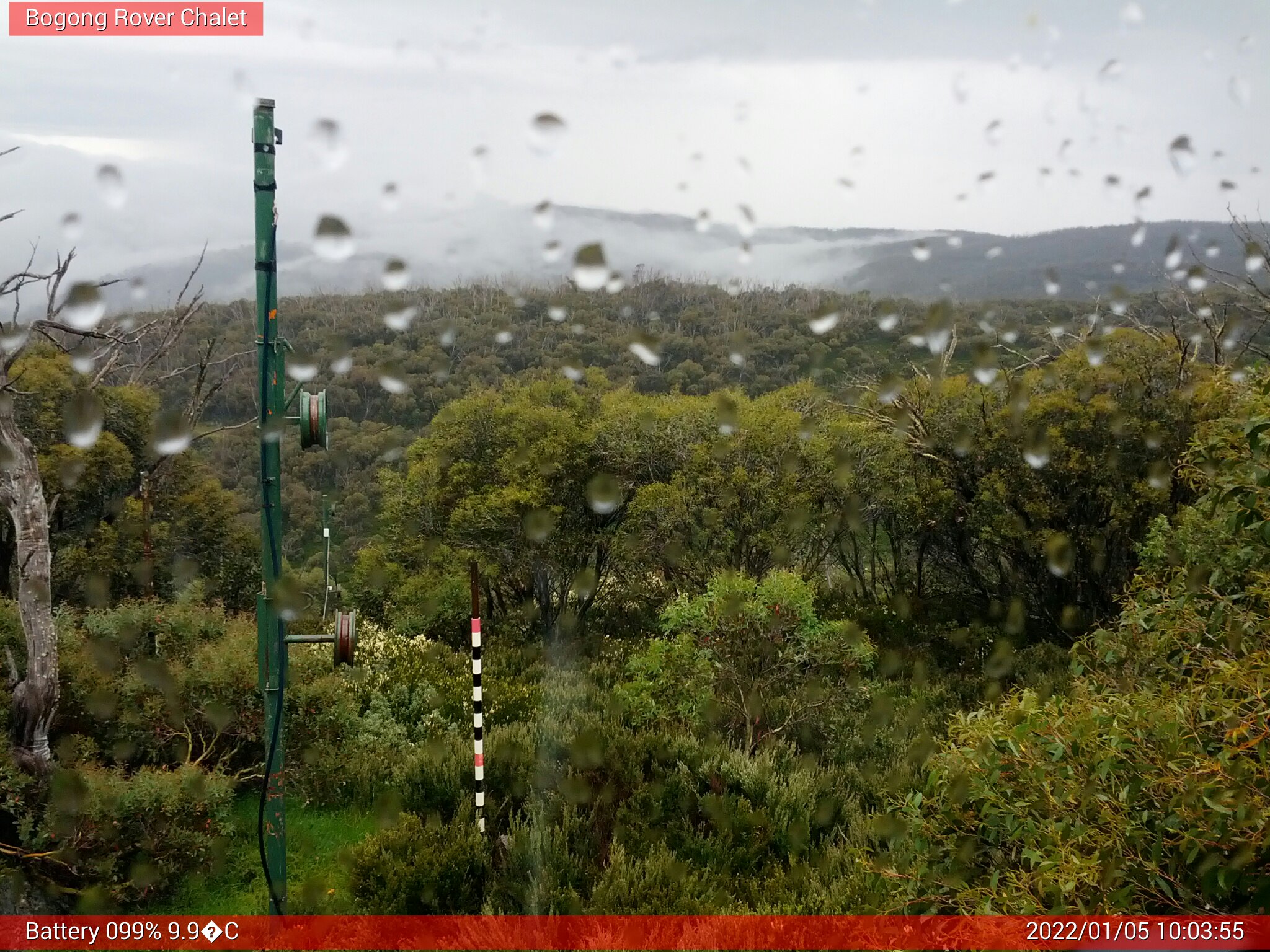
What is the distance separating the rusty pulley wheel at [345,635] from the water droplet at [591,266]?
5.49 meters

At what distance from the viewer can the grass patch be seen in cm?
597

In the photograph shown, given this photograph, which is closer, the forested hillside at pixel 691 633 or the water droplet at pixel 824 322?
the forested hillside at pixel 691 633

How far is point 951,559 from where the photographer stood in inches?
647

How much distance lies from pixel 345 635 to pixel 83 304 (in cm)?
336

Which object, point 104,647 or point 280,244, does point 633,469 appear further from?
point 280,244

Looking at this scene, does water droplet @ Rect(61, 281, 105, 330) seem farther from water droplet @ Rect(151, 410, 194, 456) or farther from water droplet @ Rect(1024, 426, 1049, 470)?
water droplet @ Rect(1024, 426, 1049, 470)

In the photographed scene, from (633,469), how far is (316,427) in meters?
9.85

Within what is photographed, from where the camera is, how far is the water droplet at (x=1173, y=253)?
14828 mm

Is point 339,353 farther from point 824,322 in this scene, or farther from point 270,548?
point 824,322

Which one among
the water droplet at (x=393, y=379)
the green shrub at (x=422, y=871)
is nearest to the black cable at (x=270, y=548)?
the green shrub at (x=422, y=871)

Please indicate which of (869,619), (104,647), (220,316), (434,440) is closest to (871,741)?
(869,619)

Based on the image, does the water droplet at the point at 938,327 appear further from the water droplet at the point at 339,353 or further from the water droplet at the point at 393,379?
the water droplet at the point at 393,379

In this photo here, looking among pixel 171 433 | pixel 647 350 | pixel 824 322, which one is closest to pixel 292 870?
pixel 171 433

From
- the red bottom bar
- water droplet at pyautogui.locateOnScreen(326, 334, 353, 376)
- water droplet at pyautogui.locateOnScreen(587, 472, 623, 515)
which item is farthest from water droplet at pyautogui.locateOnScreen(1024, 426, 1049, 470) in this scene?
the red bottom bar
